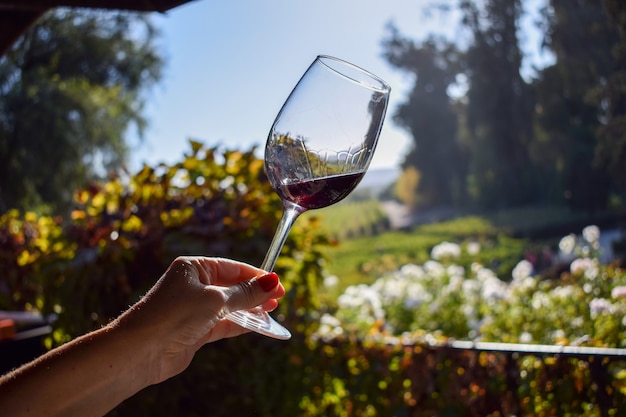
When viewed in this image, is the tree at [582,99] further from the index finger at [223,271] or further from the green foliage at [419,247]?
the index finger at [223,271]

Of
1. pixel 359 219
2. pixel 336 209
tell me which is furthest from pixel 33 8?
pixel 359 219

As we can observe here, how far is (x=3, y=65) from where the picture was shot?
13.2m

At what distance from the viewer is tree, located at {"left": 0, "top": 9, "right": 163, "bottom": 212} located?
12.8 meters

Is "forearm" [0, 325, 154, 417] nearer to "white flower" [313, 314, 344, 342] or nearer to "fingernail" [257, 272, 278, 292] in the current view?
"fingernail" [257, 272, 278, 292]

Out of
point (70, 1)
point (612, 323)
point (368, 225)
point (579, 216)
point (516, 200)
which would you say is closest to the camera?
point (612, 323)

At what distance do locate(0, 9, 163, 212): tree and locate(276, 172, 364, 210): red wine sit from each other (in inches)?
485

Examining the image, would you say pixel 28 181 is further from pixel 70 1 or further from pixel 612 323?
pixel 612 323

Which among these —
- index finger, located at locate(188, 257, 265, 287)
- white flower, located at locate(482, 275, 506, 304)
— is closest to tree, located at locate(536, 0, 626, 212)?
white flower, located at locate(482, 275, 506, 304)

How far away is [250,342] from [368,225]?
17.7 meters

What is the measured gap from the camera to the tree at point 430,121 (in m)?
19.8

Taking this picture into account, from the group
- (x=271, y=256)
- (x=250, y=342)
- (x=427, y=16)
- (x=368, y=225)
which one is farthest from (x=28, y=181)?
(x=271, y=256)

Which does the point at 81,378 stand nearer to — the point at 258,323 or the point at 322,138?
the point at 258,323

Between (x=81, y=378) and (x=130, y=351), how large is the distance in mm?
54

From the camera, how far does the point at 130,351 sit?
0.66 metres
